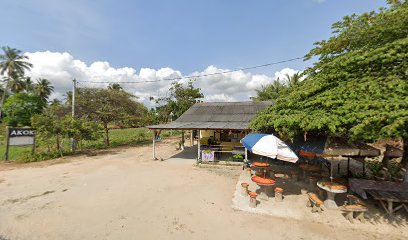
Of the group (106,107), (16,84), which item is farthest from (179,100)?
(16,84)

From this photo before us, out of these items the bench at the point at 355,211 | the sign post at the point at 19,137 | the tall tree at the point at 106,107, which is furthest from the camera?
the tall tree at the point at 106,107

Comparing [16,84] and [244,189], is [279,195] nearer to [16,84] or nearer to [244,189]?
[244,189]

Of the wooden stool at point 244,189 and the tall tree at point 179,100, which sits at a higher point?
the tall tree at point 179,100

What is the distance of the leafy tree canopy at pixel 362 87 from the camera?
448 centimetres

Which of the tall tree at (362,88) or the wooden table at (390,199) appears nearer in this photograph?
the tall tree at (362,88)

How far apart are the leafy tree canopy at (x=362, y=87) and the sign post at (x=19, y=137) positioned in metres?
16.2

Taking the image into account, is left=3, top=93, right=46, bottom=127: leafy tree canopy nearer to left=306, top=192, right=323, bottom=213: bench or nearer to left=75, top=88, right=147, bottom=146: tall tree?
left=75, top=88, right=147, bottom=146: tall tree

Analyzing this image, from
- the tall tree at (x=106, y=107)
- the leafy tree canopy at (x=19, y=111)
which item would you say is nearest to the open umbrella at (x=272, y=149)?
the tall tree at (x=106, y=107)

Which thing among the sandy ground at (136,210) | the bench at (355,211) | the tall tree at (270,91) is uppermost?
the tall tree at (270,91)

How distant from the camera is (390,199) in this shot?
17.6 ft

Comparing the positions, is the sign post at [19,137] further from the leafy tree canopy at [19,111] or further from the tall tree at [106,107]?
the leafy tree canopy at [19,111]

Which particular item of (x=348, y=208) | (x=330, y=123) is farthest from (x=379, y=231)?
(x=330, y=123)

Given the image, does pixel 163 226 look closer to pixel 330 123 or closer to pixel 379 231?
pixel 330 123

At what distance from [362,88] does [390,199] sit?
331 cm
